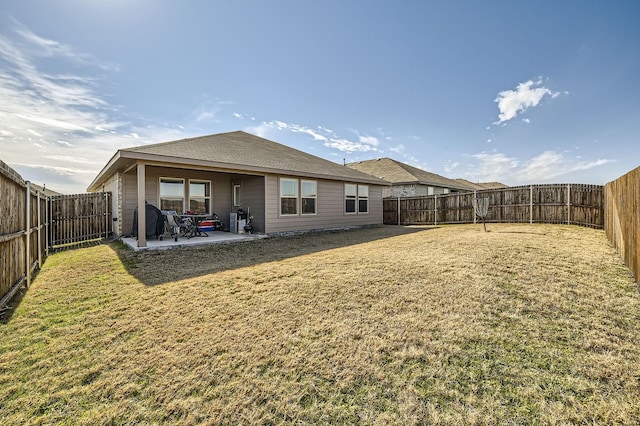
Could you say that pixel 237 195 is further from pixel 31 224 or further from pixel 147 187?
pixel 31 224

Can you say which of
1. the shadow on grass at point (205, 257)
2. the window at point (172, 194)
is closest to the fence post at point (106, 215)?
the window at point (172, 194)

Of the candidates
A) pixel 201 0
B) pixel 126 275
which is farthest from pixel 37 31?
pixel 126 275

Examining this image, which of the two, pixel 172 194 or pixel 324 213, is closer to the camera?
pixel 172 194

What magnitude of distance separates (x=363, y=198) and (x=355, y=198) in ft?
2.18

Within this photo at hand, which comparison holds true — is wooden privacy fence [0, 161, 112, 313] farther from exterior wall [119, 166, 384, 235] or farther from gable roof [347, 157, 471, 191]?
gable roof [347, 157, 471, 191]

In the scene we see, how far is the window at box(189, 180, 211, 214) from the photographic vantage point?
10211 mm

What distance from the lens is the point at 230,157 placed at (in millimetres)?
9125

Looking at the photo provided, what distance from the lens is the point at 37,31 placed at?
6332mm

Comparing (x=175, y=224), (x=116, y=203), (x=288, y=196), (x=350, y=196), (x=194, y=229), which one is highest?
(x=350, y=196)

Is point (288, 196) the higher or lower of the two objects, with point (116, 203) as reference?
higher

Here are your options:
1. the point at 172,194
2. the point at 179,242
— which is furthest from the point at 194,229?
the point at 172,194

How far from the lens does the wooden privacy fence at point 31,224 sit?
3.74m

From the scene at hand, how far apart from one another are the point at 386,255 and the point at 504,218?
909 cm

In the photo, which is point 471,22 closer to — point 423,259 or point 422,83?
point 422,83
